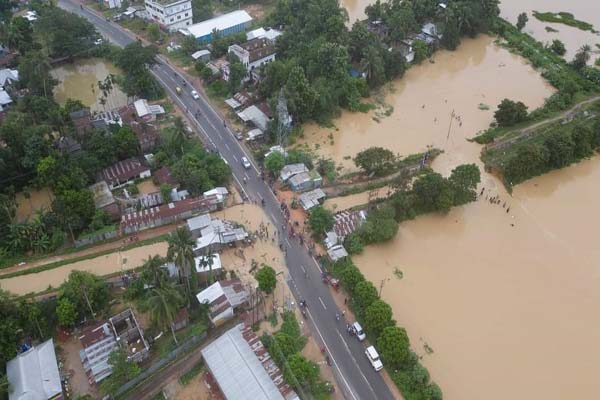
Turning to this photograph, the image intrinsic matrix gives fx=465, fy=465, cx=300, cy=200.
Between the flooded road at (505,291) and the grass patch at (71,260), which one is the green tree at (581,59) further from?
the grass patch at (71,260)

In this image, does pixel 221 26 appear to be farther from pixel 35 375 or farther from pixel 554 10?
pixel 554 10

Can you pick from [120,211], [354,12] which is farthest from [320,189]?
[354,12]

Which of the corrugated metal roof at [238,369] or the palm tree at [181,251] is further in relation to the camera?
the palm tree at [181,251]

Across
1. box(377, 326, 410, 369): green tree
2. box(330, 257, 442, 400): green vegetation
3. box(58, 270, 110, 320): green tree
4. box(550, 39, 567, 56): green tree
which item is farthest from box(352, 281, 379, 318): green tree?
box(550, 39, 567, 56): green tree

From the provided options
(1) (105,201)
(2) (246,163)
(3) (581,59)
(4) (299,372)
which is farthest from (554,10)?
(4) (299,372)

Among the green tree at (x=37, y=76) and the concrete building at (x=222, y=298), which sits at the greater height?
the green tree at (x=37, y=76)

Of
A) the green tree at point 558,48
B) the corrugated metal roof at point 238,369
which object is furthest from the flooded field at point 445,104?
the corrugated metal roof at point 238,369
